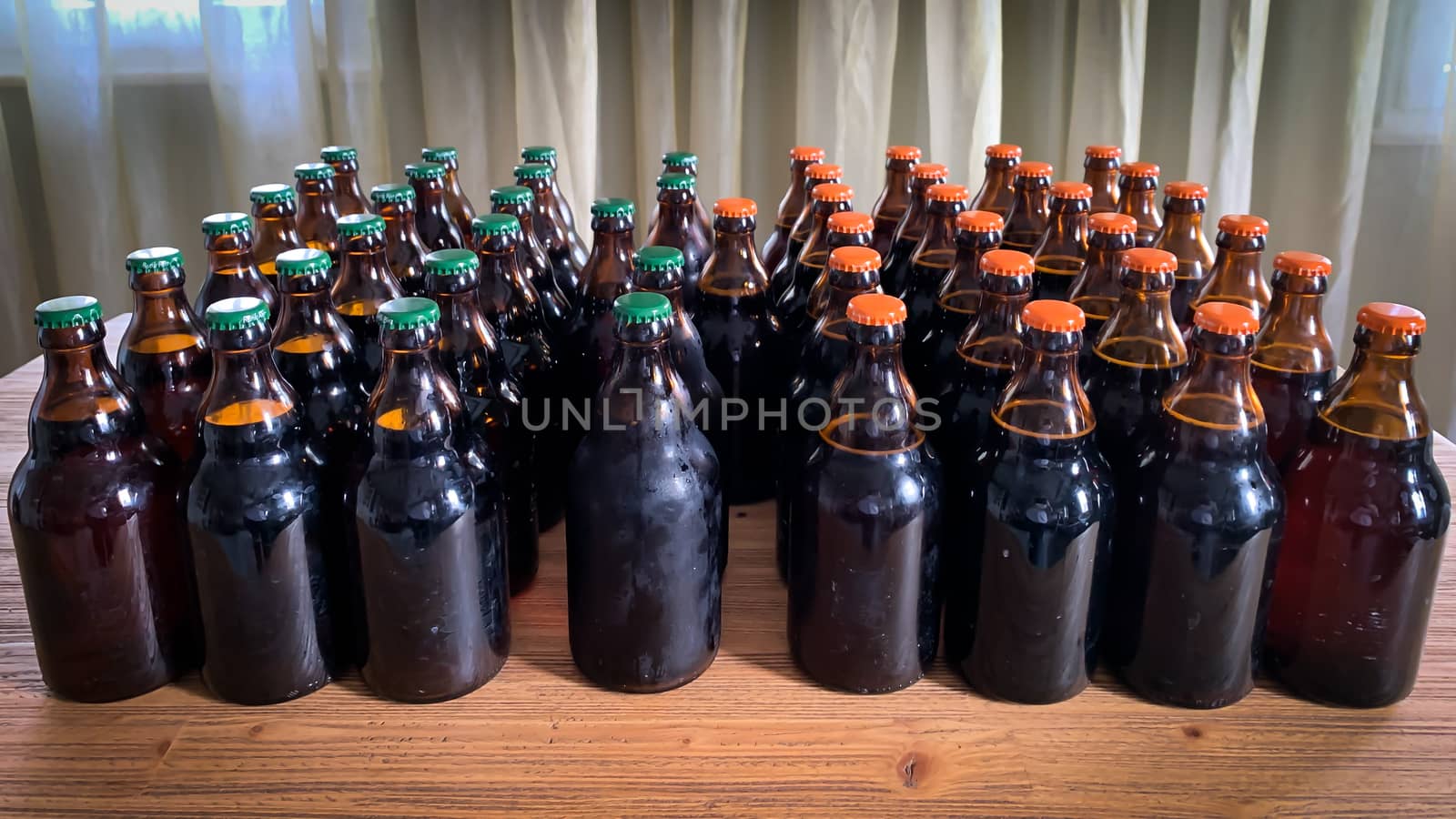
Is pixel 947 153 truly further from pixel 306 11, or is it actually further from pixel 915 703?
pixel 915 703

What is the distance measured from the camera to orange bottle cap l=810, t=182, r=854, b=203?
3.32 feet

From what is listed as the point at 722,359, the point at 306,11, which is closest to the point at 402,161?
the point at 306,11

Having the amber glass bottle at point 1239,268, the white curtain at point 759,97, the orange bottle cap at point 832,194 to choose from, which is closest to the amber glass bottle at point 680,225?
the orange bottle cap at point 832,194

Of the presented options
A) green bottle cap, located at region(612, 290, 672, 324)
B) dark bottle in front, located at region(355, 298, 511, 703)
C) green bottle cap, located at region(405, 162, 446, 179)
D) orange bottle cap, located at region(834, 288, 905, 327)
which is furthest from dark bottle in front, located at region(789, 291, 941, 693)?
green bottle cap, located at region(405, 162, 446, 179)

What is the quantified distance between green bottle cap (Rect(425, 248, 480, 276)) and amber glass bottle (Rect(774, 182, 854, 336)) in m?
0.31

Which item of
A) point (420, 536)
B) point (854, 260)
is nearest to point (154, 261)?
point (420, 536)

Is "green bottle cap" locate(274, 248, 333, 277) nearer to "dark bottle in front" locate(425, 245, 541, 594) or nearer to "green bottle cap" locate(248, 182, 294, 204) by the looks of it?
"dark bottle in front" locate(425, 245, 541, 594)

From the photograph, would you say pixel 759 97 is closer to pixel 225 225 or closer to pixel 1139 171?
pixel 1139 171

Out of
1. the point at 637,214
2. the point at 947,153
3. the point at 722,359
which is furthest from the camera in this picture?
the point at 637,214

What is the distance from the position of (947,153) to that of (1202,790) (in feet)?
4.34

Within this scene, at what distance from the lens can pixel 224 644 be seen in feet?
2.51

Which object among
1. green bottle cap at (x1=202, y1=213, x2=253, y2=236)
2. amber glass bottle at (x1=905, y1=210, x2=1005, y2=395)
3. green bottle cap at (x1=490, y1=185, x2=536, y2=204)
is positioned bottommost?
amber glass bottle at (x1=905, y1=210, x2=1005, y2=395)

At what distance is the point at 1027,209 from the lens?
1036 millimetres

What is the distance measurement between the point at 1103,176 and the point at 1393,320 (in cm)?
41
